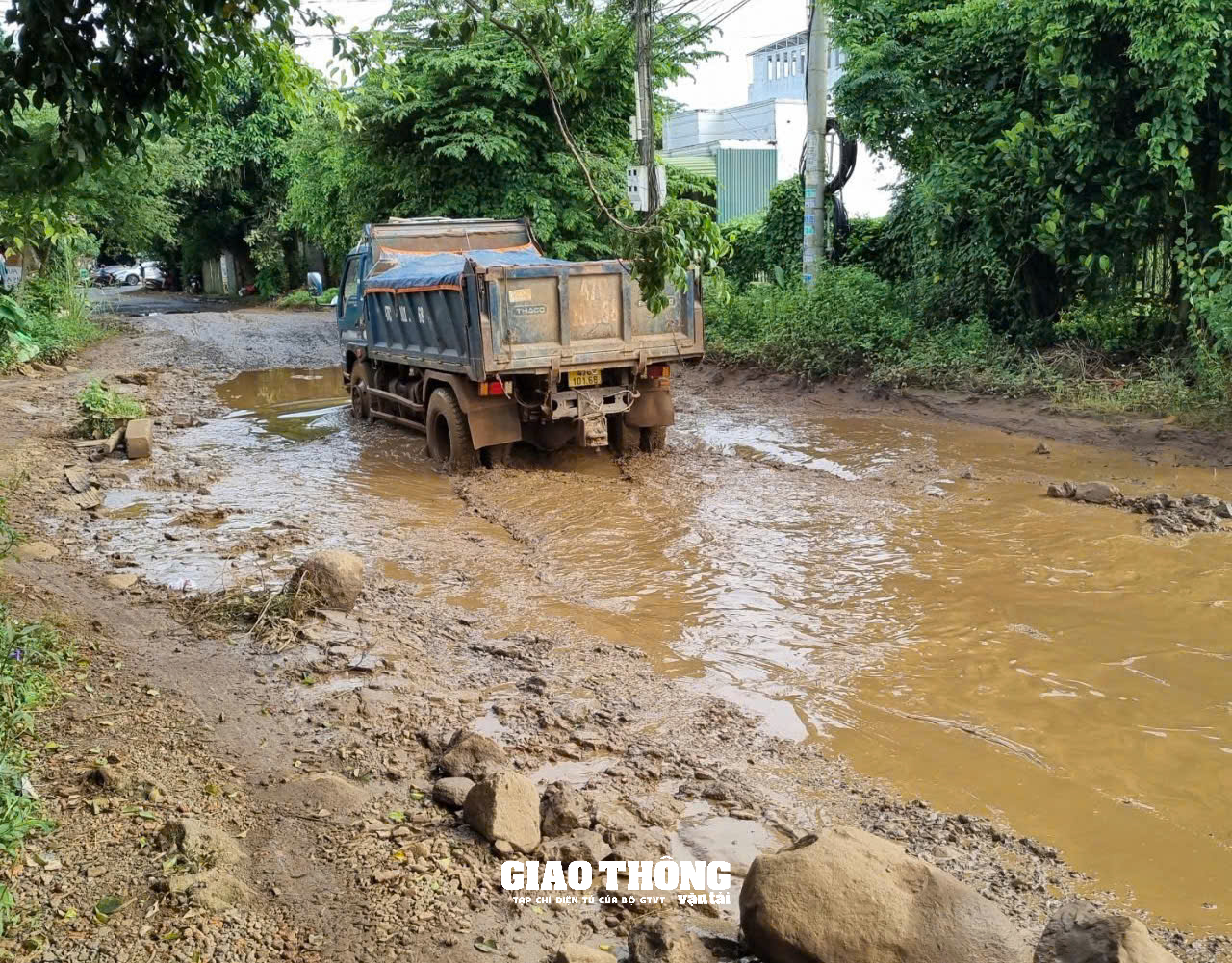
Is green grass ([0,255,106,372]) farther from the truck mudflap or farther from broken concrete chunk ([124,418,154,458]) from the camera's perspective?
the truck mudflap

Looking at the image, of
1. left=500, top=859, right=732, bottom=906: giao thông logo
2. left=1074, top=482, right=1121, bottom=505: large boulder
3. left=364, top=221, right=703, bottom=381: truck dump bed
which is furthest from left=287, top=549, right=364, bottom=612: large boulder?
left=1074, top=482, right=1121, bottom=505: large boulder

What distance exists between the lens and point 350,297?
45.0ft

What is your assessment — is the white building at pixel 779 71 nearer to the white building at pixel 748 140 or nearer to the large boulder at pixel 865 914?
the white building at pixel 748 140

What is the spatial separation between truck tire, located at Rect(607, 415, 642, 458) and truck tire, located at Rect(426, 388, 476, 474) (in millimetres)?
1475

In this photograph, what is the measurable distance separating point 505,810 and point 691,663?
7.10ft

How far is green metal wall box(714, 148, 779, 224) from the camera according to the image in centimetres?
3020

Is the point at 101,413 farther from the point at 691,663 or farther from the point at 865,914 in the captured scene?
the point at 865,914

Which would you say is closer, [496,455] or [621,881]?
[621,881]

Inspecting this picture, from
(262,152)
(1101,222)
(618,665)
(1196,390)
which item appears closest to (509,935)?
(618,665)

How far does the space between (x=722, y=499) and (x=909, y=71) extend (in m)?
8.23

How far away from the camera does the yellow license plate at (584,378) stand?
33.1ft

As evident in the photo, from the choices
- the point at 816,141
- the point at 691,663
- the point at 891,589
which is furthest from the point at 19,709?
the point at 816,141

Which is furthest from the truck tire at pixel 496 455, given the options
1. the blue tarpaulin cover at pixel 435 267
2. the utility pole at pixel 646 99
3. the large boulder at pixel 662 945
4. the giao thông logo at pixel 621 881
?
the large boulder at pixel 662 945

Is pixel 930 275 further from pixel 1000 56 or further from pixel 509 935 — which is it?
pixel 509 935
